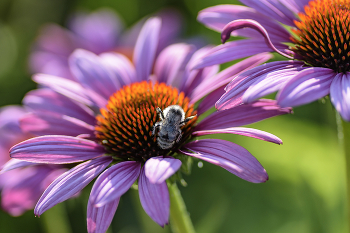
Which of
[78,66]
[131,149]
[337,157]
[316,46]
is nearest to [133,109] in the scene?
[131,149]

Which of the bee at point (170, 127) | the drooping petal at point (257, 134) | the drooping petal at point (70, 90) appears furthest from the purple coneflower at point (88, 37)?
the drooping petal at point (257, 134)

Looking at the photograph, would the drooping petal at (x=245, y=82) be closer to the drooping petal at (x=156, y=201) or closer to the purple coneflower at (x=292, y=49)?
the purple coneflower at (x=292, y=49)

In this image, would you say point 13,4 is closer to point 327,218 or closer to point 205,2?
point 205,2

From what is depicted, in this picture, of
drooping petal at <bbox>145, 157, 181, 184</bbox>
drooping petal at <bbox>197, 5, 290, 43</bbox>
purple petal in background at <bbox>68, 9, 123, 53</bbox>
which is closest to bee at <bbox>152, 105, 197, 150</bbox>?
drooping petal at <bbox>145, 157, 181, 184</bbox>

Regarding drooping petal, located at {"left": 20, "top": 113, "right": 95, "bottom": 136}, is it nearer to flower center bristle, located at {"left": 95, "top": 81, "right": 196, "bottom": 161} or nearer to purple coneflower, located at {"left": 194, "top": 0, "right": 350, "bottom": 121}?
flower center bristle, located at {"left": 95, "top": 81, "right": 196, "bottom": 161}

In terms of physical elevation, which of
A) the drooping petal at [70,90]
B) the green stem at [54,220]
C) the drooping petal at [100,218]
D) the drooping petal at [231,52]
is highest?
the drooping petal at [231,52]

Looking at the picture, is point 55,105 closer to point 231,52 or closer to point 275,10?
point 231,52

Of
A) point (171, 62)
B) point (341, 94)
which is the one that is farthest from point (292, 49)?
point (171, 62)
